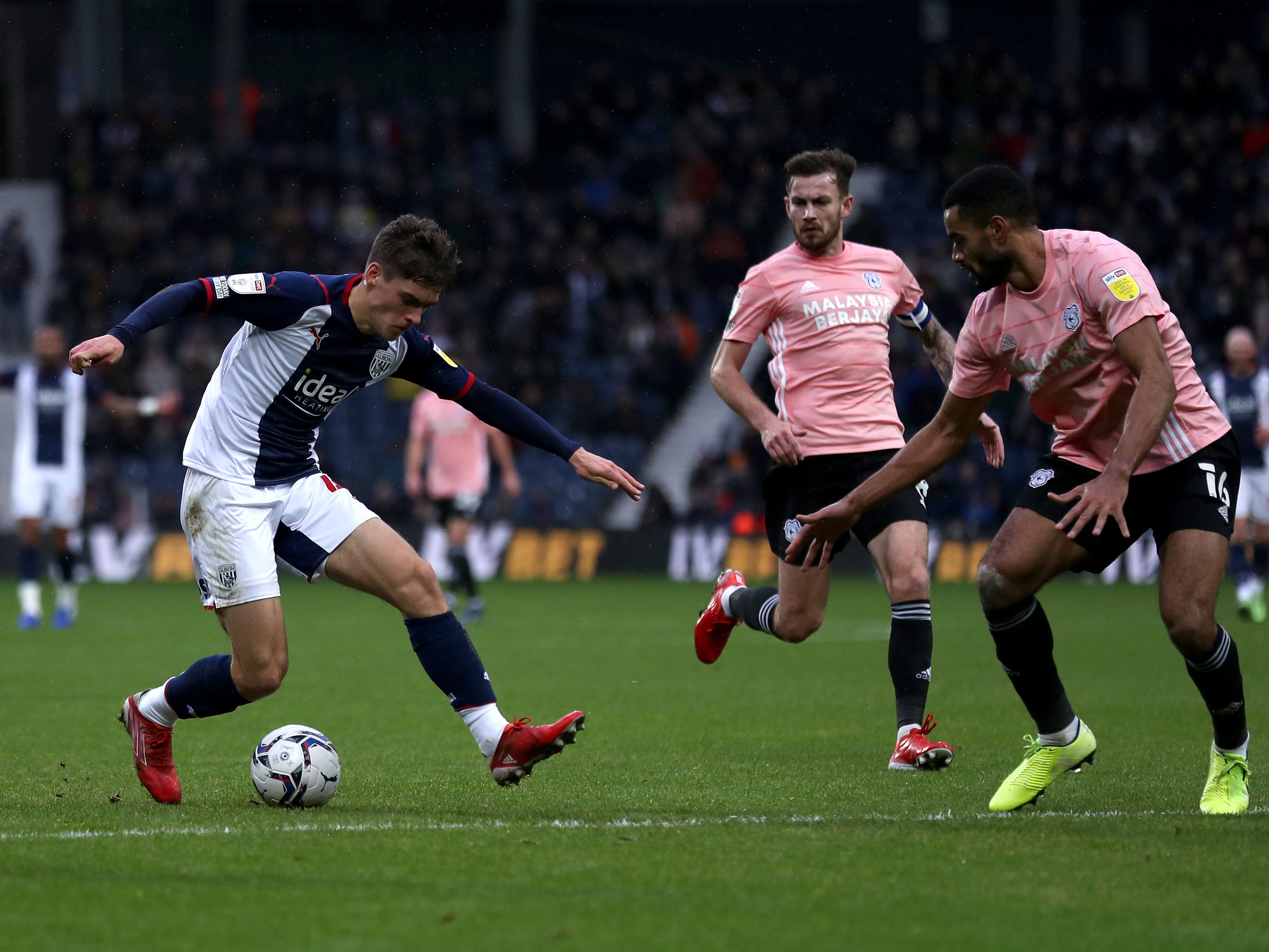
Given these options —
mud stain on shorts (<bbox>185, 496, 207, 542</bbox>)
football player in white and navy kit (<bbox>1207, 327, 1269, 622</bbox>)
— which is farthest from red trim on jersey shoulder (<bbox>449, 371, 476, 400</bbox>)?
football player in white and navy kit (<bbox>1207, 327, 1269, 622</bbox>)

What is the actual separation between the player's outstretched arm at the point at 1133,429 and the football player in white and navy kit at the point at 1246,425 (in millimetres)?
9564

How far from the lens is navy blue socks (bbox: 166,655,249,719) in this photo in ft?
19.8

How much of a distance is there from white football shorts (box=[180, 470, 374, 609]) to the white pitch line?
93 centimetres

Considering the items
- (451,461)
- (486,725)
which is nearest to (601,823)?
(486,725)

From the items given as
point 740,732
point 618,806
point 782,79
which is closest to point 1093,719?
point 740,732

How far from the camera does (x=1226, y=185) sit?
26047 millimetres

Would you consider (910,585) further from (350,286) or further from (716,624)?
(350,286)

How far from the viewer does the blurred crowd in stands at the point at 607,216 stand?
23938 mm

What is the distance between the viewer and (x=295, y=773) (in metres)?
5.83

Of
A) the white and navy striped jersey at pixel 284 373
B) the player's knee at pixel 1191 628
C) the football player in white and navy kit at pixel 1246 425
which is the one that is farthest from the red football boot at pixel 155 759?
the football player in white and navy kit at pixel 1246 425

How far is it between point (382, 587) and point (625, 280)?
67.8 ft

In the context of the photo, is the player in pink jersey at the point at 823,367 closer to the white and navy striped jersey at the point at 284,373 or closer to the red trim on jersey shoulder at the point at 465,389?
the red trim on jersey shoulder at the point at 465,389

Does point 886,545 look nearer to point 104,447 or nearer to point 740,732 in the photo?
point 740,732

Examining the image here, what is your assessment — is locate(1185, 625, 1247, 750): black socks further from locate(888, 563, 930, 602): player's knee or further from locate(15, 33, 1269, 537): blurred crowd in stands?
locate(15, 33, 1269, 537): blurred crowd in stands
